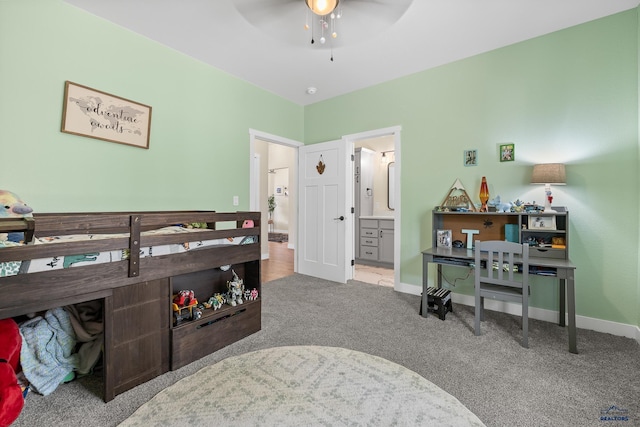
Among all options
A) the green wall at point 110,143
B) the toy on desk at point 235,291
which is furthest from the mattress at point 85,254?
the green wall at point 110,143

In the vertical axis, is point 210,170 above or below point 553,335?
above

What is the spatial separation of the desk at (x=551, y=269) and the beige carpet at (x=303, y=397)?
1.19m

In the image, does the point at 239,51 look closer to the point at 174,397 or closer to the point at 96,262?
the point at 96,262

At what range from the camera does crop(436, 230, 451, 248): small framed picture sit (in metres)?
2.89

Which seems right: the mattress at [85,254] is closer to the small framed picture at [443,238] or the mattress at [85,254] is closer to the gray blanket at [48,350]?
the gray blanket at [48,350]

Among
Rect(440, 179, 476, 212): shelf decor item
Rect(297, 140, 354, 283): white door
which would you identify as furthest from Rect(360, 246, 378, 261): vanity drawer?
Rect(440, 179, 476, 212): shelf decor item

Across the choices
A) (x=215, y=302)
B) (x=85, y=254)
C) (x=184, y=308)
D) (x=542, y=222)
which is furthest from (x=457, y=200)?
(x=85, y=254)

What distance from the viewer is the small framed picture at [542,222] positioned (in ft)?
7.78

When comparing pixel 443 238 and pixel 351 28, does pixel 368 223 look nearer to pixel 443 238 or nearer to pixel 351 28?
pixel 443 238

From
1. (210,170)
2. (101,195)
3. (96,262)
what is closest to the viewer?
(96,262)

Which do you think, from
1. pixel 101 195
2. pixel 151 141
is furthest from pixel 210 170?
pixel 101 195

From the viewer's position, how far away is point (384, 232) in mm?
4723

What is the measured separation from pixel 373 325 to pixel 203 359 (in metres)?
1.40

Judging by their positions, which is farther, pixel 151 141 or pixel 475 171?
pixel 475 171
